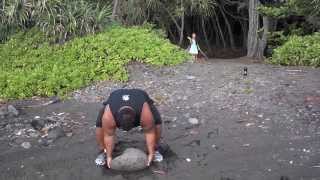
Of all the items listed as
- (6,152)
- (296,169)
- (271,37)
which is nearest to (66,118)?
(6,152)

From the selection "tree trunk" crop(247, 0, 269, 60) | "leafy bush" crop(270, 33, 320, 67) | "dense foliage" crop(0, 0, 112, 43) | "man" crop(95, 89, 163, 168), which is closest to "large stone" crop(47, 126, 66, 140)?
"man" crop(95, 89, 163, 168)

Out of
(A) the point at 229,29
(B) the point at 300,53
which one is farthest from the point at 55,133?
(A) the point at 229,29

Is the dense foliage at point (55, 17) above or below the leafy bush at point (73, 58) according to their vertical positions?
above

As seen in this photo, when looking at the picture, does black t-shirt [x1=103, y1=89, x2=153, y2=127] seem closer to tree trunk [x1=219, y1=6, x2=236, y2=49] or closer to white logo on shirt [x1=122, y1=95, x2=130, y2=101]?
white logo on shirt [x1=122, y1=95, x2=130, y2=101]

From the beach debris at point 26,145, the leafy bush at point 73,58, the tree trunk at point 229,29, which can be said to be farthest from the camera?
the tree trunk at point 229,29

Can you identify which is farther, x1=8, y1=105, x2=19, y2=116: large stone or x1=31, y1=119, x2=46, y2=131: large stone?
x1=8, y1=105, x2=19, y2=116: large stone

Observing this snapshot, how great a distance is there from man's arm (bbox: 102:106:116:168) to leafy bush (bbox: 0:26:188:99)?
12.8 ft

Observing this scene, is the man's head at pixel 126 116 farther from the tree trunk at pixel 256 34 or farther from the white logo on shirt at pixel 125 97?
the tree trunk at pixel 256 34

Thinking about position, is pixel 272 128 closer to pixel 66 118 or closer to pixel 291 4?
pixel 66 118

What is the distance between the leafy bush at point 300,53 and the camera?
42.4 ft

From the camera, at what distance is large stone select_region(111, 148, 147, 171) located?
270 inches

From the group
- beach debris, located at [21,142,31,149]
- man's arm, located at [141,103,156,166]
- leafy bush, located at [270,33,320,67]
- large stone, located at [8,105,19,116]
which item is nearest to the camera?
man's arm, located at [141,103,156,166]

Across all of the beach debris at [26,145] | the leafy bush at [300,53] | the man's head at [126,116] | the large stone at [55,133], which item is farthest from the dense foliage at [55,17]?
the man's head at [126,116]

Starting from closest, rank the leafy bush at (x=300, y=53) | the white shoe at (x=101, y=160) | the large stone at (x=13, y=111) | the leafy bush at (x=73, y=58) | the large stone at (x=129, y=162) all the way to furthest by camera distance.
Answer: the large stone at (x=129, y=162) → the white shoe at (x=101, y=160) → the large stone at (x=13, y=111) → the leafy bush at (x=73, y=58) → the leafy bush at (x=300, y=53)
